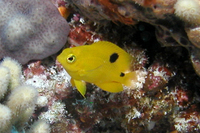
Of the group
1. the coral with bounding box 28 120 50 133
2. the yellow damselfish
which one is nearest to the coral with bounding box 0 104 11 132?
the coral with bounding box 28 120 50 133

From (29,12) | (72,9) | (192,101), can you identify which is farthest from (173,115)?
(29,12)

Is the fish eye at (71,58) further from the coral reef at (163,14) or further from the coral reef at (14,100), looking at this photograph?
the coral reef at (163,14)

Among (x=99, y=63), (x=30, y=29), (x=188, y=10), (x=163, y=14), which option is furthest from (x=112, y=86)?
(x=30, y=29)

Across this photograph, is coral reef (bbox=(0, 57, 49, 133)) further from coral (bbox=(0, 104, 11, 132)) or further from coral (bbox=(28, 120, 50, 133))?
coral (bbox=(28, 120, 50, 133))

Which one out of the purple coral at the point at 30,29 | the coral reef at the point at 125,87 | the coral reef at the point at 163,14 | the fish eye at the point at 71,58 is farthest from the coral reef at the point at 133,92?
the fish eye at the point at 71,58

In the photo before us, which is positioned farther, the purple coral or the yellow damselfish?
the purple coral
